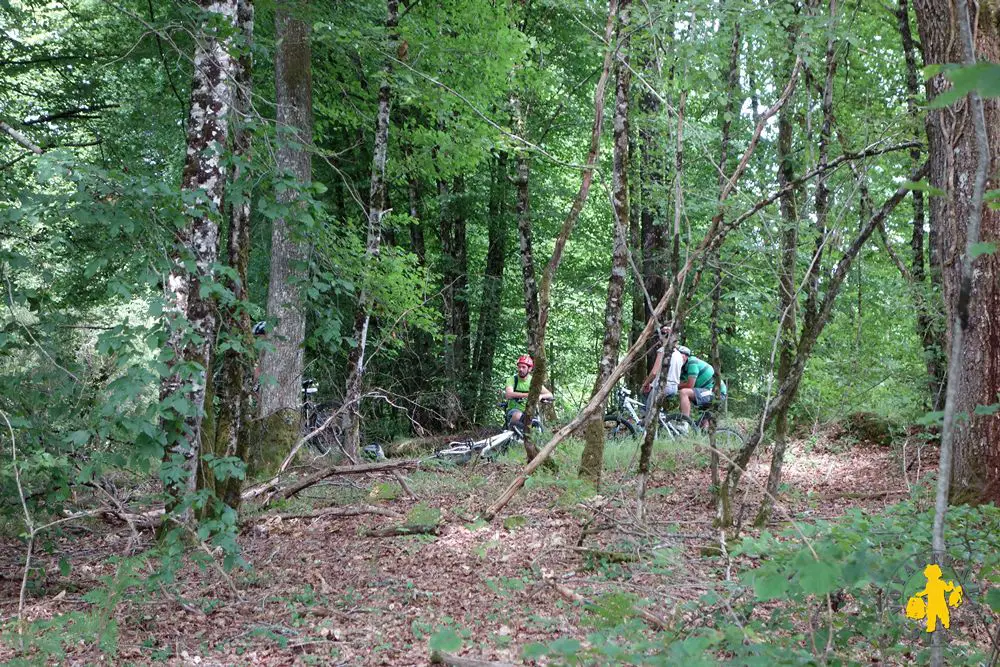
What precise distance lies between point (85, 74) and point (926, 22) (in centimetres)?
1052

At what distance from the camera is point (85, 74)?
10.7m

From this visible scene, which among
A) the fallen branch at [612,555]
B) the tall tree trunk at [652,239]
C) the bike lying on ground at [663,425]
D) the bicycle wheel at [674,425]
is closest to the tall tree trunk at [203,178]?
the fallen branch at [612,555]

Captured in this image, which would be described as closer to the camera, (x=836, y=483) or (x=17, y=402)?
(x=17, y=402)

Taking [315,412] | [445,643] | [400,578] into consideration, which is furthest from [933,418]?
[315,412]

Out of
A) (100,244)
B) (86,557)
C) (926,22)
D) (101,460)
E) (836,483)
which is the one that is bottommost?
(86,557)

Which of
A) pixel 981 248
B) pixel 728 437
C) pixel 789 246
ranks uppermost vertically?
pixel 789 246

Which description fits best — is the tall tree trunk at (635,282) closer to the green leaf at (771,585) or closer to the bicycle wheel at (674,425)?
the bicycle wheel at (674,425)

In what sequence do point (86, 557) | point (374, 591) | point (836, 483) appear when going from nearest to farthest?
point (374, 591)
point (86, 557)
point (836, 483)

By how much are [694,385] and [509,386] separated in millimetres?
2700

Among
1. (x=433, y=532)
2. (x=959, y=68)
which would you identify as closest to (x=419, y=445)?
(x=433, y=532)

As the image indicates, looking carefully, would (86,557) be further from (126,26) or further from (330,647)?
(126,26)

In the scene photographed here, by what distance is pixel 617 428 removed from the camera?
12.2 m

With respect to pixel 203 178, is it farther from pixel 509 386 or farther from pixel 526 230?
pixel 526 230

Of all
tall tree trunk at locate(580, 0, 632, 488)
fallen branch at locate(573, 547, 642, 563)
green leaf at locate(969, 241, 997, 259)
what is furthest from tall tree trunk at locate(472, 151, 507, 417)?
green leaf at locate(969, 241, 997, 259)
